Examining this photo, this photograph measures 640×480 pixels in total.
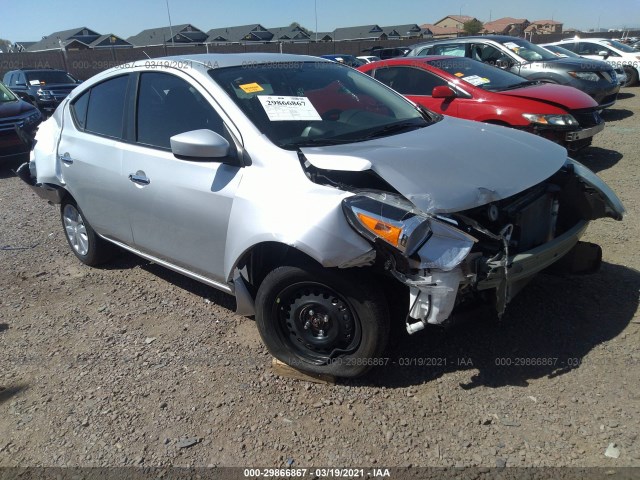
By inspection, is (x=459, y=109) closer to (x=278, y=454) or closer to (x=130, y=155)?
(x=130, y=155)

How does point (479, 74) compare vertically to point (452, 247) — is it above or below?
above

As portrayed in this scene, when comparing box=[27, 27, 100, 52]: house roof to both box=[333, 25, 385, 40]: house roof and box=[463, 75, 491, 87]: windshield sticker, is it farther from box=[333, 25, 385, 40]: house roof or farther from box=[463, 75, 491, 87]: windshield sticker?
box=[463, 75, 491, 87]: windshield sticker

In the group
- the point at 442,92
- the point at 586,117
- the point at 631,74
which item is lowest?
the point at 631,74

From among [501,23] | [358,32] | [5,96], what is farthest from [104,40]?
[501,23]

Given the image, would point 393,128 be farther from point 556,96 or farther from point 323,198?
point 556,96

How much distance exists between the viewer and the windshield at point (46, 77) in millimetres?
14812

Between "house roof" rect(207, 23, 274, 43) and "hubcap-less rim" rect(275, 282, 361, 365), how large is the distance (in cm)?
5378

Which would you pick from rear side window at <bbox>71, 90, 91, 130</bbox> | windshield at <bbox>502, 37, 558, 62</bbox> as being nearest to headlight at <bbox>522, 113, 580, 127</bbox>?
windshield at <bbox>502, 37, 558, 62</bbox>

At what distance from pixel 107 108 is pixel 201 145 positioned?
1633 mm

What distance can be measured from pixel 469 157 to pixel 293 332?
1416 millimetres

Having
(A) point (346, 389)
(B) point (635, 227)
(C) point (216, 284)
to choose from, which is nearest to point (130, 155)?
(C) point (216, 284)

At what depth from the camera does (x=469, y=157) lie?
282 cm

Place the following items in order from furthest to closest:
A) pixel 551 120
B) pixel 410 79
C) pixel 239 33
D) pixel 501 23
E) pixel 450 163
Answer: pixel 501 23, pixel 239 33, pixel 410 79, pixel 551 120, pixel 450 163

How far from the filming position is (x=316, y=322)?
9.12ft
